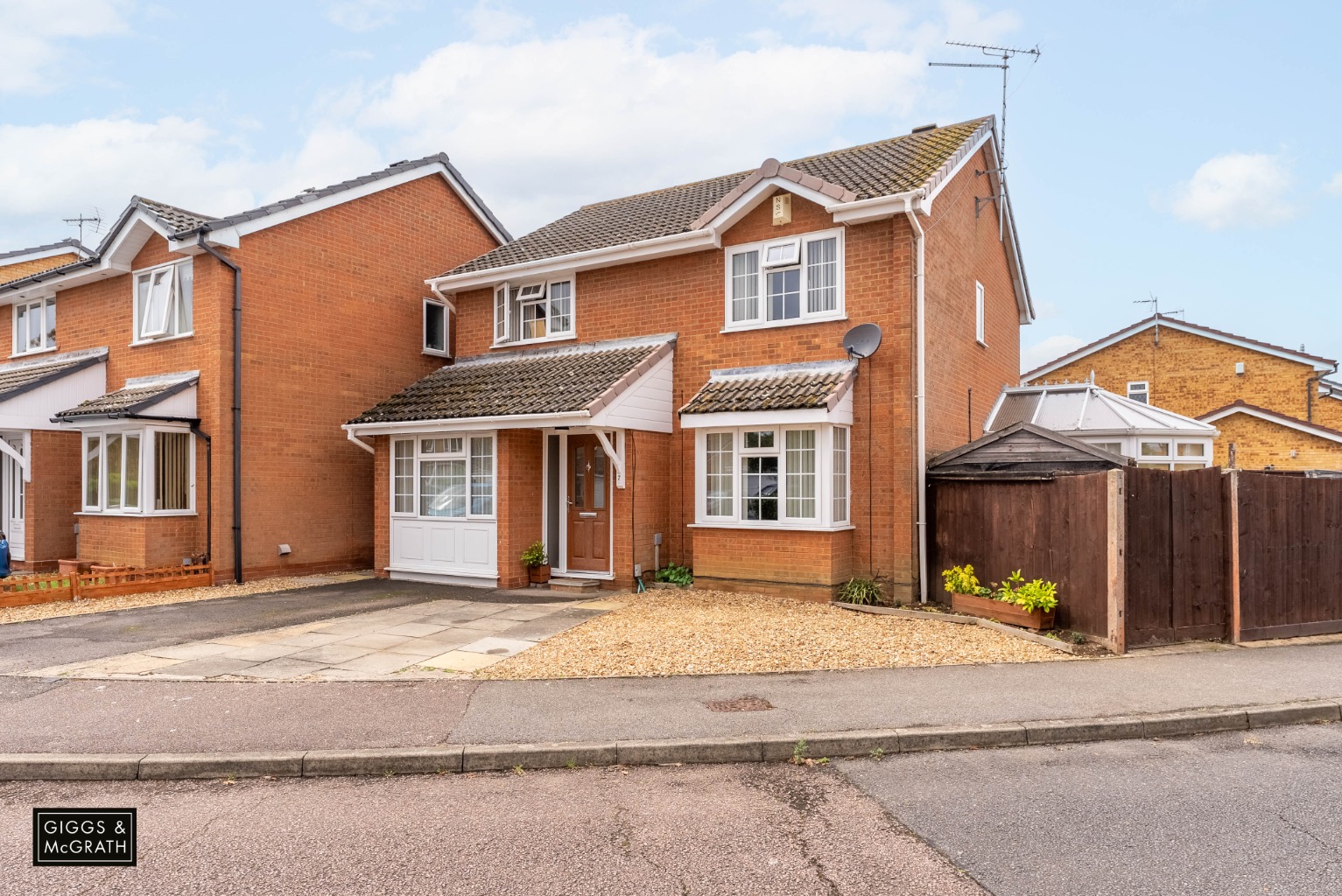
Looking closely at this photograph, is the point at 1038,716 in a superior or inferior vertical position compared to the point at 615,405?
inferior

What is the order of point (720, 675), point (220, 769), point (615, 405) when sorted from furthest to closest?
point (615, 405) < point (720, 675) < point (220, 769)

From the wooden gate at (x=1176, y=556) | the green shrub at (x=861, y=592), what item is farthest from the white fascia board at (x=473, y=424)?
the wooden gate at (x=1176, y=556)

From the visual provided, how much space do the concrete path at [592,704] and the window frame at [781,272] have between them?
20.3 ft

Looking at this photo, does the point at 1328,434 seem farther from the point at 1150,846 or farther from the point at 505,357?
the point at 1150,846

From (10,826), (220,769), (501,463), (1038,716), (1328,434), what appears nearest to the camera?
(10,826)

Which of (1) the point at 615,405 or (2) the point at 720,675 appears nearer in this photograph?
(2) the point at 720,675

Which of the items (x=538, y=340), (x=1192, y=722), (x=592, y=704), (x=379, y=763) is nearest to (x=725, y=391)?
(x=538, y=340)

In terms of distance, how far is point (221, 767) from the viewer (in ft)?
17.7

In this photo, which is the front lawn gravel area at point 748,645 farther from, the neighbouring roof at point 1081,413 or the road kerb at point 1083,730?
the neighbouring roof at point 1081,413

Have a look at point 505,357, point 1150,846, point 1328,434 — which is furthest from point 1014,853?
point 1328,434

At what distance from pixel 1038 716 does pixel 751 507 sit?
20.9 ft

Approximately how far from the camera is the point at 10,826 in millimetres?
4625

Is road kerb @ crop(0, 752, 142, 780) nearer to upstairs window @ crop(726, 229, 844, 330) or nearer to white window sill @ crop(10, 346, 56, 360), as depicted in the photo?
upstairs window @ crop(726, 229, 844, 330)

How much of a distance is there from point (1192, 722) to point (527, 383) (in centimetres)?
1035
